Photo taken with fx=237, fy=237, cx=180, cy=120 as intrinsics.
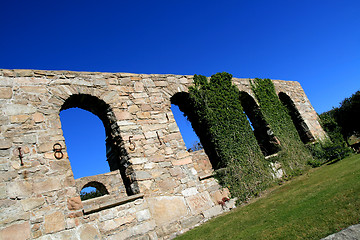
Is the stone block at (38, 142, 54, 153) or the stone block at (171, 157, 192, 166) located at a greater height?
the stone block at (38, 142, 54, 153)

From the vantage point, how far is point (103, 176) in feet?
22.9

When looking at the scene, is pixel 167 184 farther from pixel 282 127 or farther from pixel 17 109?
pixel 282 127

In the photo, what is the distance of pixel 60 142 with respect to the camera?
5.03 metres

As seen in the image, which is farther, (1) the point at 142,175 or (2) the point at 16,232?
(1) the point at 142,175

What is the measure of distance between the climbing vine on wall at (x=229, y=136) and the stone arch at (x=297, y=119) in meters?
4.46

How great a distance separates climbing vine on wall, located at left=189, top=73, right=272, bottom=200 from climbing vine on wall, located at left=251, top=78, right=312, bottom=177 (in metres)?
1.36

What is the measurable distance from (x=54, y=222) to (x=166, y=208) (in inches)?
88.4

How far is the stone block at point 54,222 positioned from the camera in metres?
4.17

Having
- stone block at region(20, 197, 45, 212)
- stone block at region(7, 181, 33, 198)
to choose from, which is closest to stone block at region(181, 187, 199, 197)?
stone block at region(20, 197, 45, 212)

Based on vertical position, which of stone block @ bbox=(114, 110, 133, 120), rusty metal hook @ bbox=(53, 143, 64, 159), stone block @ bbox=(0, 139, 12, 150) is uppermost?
stone block @ bbox=(114, 110, 133, 120)

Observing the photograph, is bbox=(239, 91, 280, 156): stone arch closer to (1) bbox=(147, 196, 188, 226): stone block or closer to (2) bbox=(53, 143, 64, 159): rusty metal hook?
(1) bbox=(147, 196, 188, 226): stone block

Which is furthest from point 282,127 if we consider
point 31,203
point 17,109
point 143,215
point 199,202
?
point 17,109

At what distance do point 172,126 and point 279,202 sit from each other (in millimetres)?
3236

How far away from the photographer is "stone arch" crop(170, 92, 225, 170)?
24.9 feet
